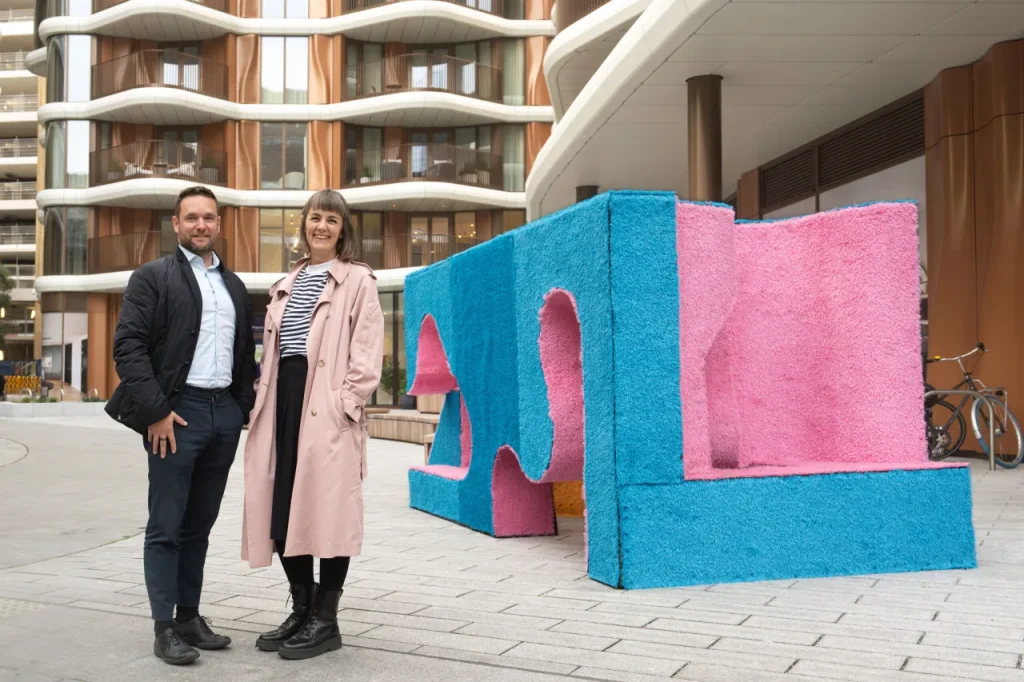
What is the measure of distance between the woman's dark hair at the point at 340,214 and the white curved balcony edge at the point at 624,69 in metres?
7.11

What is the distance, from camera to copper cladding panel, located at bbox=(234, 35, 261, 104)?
35469mm

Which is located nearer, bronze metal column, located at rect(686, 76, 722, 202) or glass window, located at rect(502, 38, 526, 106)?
bronze metal column, located at rect(686, 76, 722, 202)

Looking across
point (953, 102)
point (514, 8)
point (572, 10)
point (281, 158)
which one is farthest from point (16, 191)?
point (953, 102)

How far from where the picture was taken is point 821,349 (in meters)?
6.63

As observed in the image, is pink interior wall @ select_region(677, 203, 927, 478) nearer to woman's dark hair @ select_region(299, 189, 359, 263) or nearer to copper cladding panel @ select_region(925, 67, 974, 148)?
woman's dark hair @ select_region(299, 189, 359, 263)

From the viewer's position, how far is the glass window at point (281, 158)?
1396 inches

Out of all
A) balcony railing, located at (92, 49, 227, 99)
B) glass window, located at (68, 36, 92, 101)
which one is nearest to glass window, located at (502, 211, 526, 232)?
balcony railing, located at (92, 49, 227, 99)

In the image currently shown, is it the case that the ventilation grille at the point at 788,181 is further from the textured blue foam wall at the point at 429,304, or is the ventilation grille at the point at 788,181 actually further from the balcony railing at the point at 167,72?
the balcony railing at the point at 167,72

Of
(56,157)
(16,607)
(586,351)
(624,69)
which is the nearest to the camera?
(16,607)

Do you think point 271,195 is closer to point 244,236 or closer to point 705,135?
point 244,236

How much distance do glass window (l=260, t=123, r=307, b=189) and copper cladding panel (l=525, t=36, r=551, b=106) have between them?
7652mm

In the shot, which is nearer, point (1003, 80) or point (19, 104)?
point (1003, 80)

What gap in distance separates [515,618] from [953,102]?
10646 mm

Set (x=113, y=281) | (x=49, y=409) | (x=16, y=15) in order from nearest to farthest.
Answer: (x=49, y=409)
(x=113, y=281)
(x=16, y=15)
